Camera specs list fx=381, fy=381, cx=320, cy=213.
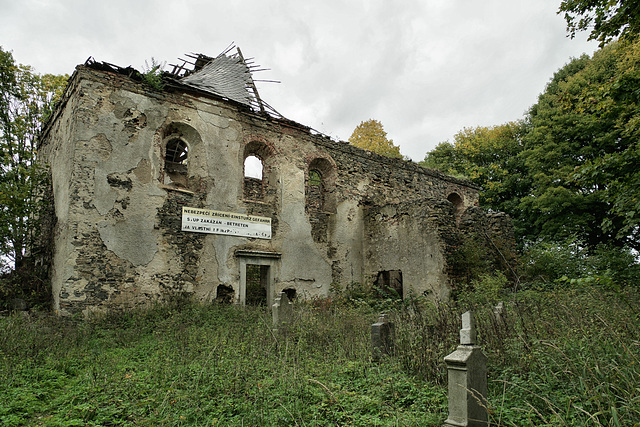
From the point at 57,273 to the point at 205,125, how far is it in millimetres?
5201

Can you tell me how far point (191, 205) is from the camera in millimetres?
10078

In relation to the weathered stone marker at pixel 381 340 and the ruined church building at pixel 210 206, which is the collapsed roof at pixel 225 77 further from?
the weathered stone marker at pixel 381 340

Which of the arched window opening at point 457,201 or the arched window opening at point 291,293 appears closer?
the arched window opening at point 291,293

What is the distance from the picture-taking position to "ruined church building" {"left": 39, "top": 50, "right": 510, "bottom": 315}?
877 centimetres

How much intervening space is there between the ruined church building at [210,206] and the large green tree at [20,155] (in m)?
0.83

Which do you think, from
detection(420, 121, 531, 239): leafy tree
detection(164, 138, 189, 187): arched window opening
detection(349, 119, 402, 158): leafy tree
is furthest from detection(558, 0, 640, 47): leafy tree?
detection(349, 119, 402, 158): leafy tree

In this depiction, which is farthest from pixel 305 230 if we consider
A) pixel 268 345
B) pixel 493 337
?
pixel 493 337

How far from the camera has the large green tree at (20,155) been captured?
32.6ft

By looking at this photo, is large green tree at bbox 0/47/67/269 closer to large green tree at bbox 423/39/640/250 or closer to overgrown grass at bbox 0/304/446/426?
overgrown grass at bbox 0/304/446/426

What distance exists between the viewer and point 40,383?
15.0ft

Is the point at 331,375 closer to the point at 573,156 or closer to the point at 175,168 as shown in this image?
the point at 175,168

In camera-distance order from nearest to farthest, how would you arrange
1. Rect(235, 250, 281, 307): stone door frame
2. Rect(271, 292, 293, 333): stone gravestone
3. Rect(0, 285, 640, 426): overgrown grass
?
Rect(0, 285, 640, 426): overgrown grass → Rect(271, 292, 293, 333): stone gravestone → Rect(235, 250, 281, 307): stone door frame

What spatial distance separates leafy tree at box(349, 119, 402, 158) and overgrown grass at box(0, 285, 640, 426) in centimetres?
2006

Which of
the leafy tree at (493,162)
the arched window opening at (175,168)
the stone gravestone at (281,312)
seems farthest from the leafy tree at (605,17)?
the leafy tree at (493,162)
